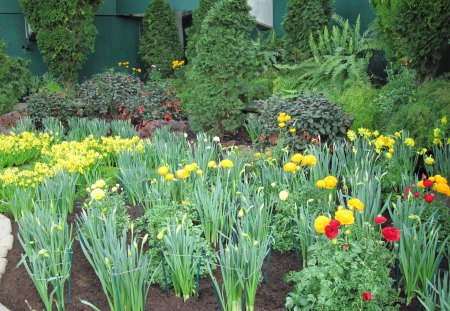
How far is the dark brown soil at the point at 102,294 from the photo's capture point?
2.88 m

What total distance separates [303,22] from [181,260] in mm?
6216

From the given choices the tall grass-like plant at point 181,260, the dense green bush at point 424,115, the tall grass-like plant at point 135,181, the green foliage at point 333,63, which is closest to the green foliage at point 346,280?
the tall grass-like plant at point 181,260

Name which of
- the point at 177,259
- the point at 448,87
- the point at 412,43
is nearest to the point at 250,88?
the point at 412,43

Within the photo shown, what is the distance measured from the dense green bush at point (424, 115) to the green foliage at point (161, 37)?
25.0ft

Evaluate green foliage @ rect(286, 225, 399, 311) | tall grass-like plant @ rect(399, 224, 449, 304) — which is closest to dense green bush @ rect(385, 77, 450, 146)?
tall grass-like plant @ rect(399, 224, 449, 304)

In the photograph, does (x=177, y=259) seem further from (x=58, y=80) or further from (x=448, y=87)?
(x=58, y=80)

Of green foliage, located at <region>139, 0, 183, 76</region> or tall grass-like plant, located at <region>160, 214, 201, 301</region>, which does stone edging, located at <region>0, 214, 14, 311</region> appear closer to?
tall grass-like plant, located at <region>160, 214, 201, 301</region>

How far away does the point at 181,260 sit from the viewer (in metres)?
2.86

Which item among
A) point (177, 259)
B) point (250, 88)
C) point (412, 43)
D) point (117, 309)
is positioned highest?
point (412, 43)

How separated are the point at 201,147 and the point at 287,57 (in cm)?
424

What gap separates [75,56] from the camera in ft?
34.9

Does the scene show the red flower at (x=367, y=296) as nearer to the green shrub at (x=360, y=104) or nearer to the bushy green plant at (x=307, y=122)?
the bushy green plant at (x=307, y=122)

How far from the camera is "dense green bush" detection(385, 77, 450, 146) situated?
16.1 ft

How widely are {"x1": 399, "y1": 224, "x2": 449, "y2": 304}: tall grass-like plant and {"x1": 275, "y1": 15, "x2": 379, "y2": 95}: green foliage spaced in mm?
4476
